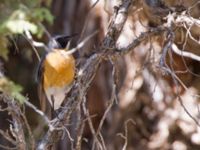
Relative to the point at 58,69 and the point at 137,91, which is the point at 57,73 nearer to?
the point at 58,69

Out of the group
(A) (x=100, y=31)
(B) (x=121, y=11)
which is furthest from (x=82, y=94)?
(A) (x=100, y=31)

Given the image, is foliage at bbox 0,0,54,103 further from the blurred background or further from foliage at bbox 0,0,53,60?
the blurred background

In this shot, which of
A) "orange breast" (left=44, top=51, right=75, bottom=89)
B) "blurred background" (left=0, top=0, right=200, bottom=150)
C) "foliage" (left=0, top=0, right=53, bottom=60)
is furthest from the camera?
"blurred background" (left=0, top=0, right=200, bottom=150)

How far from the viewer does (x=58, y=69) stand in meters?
1.97

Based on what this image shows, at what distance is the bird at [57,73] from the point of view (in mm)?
1939

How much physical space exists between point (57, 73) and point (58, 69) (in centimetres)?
4

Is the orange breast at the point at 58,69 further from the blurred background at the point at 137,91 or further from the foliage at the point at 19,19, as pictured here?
the foliage at the point at 19,19

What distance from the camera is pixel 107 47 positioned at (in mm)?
1576

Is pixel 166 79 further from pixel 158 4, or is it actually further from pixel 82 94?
pixel 82 94

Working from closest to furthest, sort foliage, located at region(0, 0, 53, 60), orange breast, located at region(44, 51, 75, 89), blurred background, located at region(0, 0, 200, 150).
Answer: foliage, located at region(0, 0, 53, 60)
orange breast, located at region(44, 51, 75, 89)
blurred background, located at region(0, 0, 200, 150)

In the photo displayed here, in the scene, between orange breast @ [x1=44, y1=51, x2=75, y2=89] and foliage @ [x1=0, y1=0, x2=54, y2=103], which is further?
orange breast @ [x1=44, y1=51, x2=75, y2=89]

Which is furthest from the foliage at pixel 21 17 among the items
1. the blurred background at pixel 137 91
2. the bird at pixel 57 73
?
the blurred background at pixel 137 91

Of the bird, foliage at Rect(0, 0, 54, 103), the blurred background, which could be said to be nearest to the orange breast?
the bird

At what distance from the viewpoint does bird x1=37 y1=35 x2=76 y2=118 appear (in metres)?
1.94
